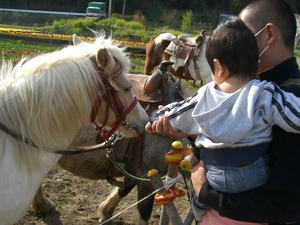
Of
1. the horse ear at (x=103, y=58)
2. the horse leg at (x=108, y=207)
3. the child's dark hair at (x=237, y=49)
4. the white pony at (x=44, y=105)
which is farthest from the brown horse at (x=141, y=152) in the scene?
the child's dark hair at (x=237, y=49)

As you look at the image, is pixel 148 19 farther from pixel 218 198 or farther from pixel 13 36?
pixel 218 198

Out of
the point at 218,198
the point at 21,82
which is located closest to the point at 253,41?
the point at 218,198

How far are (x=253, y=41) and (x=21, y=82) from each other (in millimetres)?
1373

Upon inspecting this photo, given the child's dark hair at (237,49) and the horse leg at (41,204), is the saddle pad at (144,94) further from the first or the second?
the child's dark hair at (237,49)

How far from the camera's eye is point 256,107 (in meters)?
1.31

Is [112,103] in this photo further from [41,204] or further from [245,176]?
[41,204]

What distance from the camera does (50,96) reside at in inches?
76.9

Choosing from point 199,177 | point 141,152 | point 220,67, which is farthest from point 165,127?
point 141,152

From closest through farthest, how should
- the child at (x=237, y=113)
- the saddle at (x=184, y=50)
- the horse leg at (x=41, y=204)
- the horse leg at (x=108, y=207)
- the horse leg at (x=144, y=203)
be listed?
the child at (x=237, y=113) → the horse leg at (x=144, y=203) → the horse leg at (x=41, y=204) → the horse leg at (x=108, y=207) → the saddle at (x=184, y=50)

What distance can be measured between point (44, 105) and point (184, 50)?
14.2 feet

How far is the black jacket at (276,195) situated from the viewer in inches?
51.5

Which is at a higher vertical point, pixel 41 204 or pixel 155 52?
pixel 155 52

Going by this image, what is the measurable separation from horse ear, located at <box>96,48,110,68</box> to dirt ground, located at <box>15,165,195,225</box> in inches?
88.4

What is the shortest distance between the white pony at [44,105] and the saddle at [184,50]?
3.69 meters
